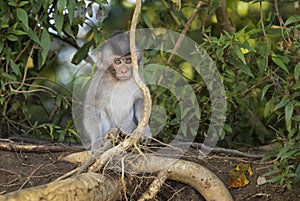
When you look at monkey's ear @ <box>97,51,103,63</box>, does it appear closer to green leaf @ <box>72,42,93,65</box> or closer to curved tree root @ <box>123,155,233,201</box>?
green leaf @ <box>72,42,93,65</box>

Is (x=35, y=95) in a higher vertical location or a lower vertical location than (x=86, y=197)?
lower

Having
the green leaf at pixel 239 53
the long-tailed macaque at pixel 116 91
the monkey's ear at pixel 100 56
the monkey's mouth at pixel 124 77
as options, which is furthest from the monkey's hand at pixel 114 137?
the green leaf at pixel 239 53

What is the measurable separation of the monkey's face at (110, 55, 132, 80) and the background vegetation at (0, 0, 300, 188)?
53 centimetres

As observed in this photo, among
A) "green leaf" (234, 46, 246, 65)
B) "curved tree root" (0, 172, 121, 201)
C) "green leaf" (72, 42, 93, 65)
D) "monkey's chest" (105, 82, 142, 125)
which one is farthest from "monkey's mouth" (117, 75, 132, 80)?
"green leaf" (72, 42, 93, 65)

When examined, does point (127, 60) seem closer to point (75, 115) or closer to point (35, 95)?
point (75, 115)

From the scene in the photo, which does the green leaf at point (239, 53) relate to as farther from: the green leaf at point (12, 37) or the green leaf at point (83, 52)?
the green leaf at point (12, 37)

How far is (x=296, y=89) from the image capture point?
4.32m

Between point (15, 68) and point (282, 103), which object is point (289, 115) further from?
point (15, 68)

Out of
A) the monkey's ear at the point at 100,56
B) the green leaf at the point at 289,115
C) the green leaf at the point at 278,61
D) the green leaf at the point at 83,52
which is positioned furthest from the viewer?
the green leaf at the point at 83,52

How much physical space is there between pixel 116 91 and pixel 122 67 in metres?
0.26

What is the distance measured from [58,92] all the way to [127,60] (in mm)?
1181

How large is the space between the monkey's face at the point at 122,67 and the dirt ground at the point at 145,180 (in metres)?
0.70

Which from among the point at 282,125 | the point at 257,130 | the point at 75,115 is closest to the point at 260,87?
the point at 282,125

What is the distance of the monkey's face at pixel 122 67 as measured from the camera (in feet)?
14.8
